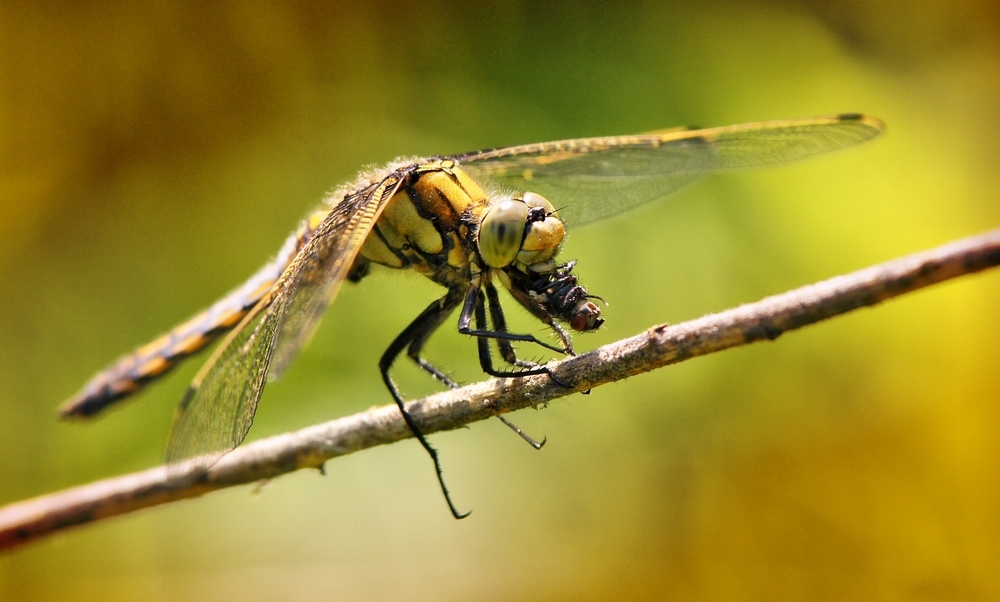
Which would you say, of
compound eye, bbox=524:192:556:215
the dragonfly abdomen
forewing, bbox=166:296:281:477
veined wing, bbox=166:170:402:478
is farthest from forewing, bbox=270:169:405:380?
the dragonfly abdomen

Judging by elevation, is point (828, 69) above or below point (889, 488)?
above

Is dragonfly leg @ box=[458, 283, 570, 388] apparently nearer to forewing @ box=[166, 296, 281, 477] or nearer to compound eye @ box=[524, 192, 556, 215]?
compound eye @ box=[524, 192, 556, 215]

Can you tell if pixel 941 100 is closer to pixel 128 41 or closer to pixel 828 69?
pixel 828 69

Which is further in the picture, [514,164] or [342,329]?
[342,329]

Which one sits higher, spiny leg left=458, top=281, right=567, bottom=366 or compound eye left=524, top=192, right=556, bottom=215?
compound eye left=524, top=192, right=556, bottom=215

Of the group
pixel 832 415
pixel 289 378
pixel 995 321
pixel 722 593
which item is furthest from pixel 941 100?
pixel 289 378

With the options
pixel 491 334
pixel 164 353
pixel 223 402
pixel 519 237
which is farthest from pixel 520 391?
pixel 164 353

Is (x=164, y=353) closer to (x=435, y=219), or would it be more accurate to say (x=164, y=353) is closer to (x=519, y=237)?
(x=435, y=219)
